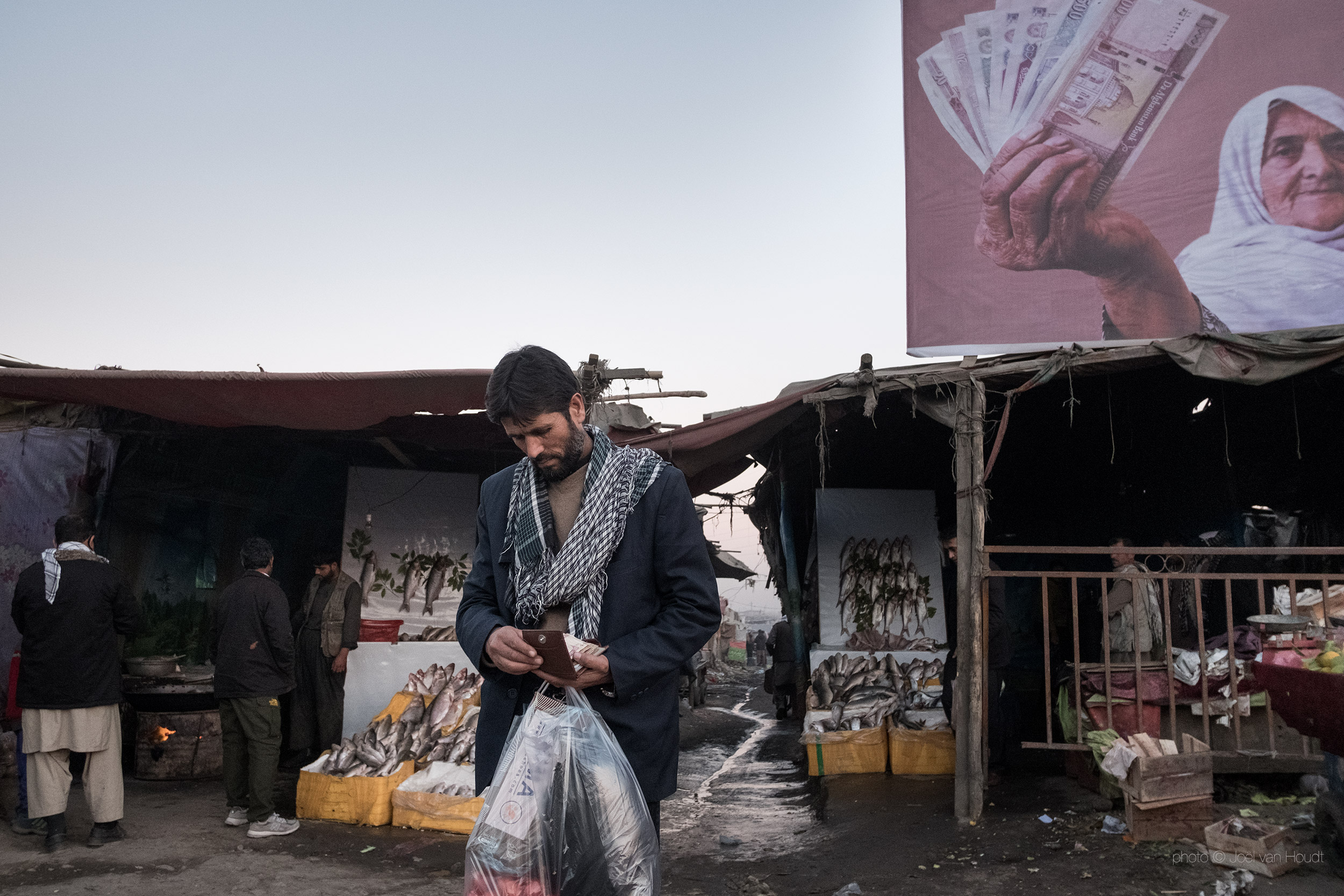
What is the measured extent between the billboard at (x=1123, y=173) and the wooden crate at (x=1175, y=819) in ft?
13.4

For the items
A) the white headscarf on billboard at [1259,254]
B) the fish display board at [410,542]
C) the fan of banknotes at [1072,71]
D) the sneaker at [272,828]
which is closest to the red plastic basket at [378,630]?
the fish display board at [410,542]

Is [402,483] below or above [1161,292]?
below

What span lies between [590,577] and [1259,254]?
7967 mm

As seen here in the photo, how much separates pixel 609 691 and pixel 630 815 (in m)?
0.26

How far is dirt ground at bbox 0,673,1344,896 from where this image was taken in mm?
4582

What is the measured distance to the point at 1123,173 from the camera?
797 cm

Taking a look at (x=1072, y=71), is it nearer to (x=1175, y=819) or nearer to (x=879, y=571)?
(x=879, y=571)

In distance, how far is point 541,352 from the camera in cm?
207

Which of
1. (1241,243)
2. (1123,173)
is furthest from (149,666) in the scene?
(1241,243)

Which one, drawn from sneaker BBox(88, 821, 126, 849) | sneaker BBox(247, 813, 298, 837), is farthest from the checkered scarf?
sneaker BBox(88, 821, 126, 849)

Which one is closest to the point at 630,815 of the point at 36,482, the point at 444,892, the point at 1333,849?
the point at 444,892

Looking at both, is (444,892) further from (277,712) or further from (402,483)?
(402,483)

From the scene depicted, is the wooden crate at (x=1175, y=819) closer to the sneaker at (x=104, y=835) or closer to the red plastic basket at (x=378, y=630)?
the red plastic basket at (x=378, y=630)

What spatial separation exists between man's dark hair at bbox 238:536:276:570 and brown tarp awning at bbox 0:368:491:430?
0.89m
